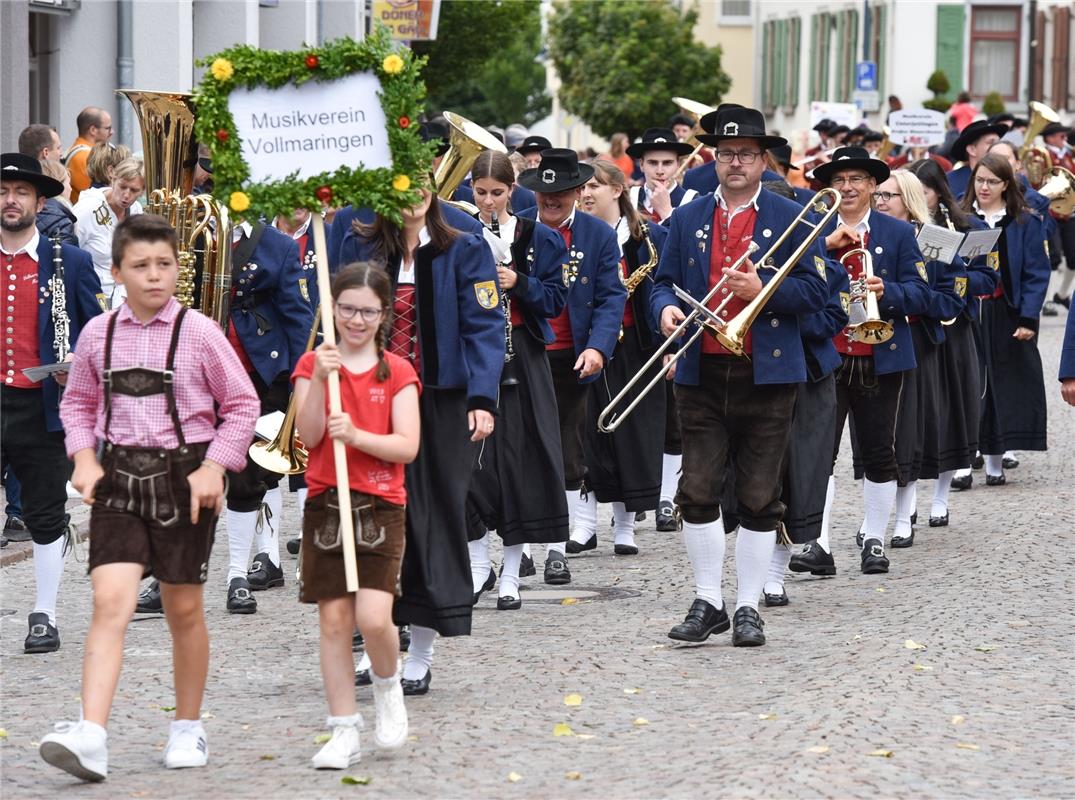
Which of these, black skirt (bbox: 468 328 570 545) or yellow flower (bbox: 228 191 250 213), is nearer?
yellow flower (bbox: 228 191 250 213)

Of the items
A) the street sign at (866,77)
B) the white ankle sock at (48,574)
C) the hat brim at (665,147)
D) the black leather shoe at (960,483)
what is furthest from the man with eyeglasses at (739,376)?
the street sign at (866,77)

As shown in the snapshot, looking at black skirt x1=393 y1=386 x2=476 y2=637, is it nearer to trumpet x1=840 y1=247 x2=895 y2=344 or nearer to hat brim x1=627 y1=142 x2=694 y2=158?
trumpet x1=840 y1=247 x2=895 y2=344

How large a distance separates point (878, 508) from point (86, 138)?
649 cm

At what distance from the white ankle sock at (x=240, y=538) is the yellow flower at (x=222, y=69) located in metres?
3.36

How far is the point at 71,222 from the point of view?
11727mm

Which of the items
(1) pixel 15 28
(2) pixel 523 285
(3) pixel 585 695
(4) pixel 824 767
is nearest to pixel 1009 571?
(2) pixel 523 285

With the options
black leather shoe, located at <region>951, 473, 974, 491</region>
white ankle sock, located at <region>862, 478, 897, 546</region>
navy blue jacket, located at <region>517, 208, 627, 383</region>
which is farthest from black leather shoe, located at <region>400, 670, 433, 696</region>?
black leather shoe, located at <region>951, 473, 974, 491</region>

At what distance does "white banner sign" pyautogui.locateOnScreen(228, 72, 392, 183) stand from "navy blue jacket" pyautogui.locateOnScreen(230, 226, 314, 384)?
2733 millimetres

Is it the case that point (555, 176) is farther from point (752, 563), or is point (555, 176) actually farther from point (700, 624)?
point (700, 624)

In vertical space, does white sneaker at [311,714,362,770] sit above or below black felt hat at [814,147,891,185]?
below

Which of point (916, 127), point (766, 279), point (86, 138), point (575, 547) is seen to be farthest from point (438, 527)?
point (916, 127)

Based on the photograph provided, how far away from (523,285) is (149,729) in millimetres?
3216

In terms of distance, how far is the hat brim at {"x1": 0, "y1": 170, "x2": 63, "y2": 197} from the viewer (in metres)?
8.64

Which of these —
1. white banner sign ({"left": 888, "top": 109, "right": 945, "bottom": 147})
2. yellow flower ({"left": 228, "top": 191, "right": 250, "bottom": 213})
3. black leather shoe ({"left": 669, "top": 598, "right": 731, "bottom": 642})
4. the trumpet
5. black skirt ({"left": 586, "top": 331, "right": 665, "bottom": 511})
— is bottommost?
black leather shoe ({"left": 669, "top": 598, "right": 731, "bottom": 642})
